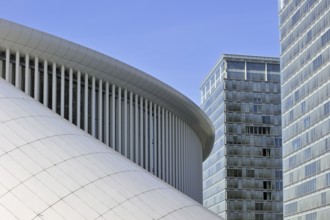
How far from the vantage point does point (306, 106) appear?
115 m

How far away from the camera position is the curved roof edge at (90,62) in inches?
1548

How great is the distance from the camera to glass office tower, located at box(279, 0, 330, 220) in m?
106

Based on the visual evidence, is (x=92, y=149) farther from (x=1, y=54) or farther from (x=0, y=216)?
(x=1, y=54)

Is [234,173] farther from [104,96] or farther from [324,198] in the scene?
[104,96]

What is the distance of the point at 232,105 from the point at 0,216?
514 feet

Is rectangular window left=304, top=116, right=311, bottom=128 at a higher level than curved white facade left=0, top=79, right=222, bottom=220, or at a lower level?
lower

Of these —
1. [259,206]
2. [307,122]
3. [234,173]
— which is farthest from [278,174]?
[307,122]

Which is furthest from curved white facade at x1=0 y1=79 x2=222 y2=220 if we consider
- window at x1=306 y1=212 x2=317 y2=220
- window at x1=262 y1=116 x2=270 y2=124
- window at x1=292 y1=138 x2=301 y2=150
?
window at x1=262 y1=116 x2=270 y2=124

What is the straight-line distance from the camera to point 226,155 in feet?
565

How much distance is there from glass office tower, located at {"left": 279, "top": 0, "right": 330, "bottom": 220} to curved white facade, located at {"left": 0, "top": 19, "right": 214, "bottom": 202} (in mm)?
52813

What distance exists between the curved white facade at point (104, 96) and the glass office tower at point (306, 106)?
5281cm

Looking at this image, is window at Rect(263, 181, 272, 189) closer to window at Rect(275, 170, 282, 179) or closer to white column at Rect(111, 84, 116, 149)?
window at Rect(275, 170, 282, 179)

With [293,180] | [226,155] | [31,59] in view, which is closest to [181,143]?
[31,59]

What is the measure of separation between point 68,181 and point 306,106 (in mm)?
96680
